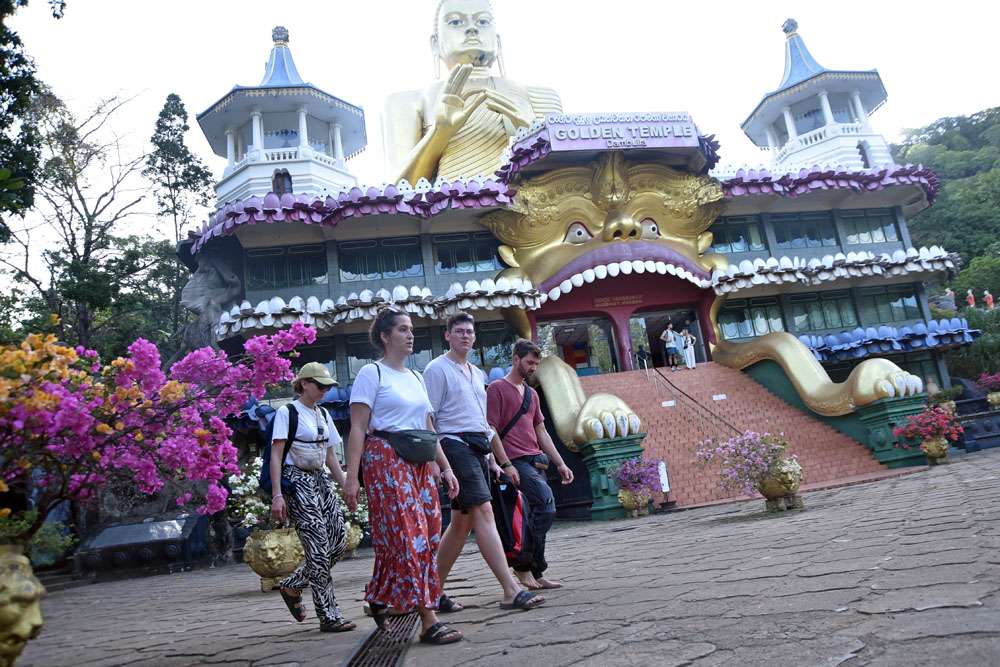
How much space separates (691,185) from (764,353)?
5.08 m

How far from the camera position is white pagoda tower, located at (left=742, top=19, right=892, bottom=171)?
24203 millimetres

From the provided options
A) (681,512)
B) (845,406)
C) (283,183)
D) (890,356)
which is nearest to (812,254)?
(890,356)

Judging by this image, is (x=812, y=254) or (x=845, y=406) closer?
(x=845, y=406)

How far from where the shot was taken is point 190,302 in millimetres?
17984

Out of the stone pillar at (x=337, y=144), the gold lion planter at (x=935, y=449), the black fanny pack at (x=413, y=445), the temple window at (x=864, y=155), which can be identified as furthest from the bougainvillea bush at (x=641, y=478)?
the temple window at (x=864, y=155)

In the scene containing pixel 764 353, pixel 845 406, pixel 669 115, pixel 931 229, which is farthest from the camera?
pixel 931 229

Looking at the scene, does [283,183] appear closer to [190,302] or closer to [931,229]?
[190,302]

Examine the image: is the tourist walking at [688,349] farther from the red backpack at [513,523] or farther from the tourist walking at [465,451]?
the tourist walking at [465,451]

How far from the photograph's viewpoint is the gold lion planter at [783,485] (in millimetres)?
7926

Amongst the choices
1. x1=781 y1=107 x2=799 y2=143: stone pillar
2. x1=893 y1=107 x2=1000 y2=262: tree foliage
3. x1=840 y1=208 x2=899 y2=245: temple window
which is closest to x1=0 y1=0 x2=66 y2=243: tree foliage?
x1=840 y1=208 x2=899 y2=245: temple window

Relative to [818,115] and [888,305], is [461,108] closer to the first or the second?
[888,305]

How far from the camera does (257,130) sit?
891 inches

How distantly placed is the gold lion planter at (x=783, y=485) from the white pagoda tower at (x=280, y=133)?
54.3 feet

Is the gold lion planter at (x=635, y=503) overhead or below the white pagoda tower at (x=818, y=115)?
below
